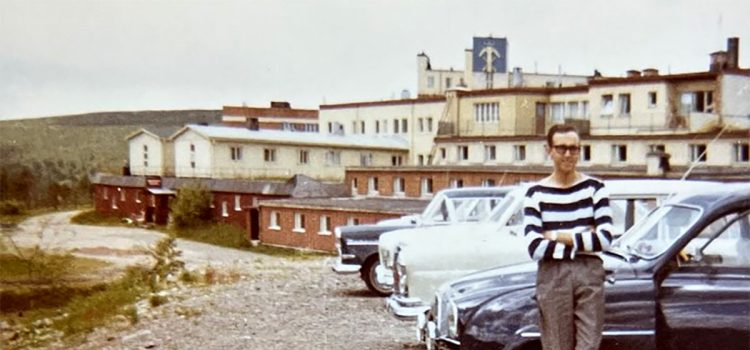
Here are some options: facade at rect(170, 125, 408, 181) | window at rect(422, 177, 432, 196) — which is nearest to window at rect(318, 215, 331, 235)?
facade at rect(170, 125, 408, 181)

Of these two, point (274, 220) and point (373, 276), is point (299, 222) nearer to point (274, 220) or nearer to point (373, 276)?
point (274, 220)

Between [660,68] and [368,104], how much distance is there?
15.9 meters

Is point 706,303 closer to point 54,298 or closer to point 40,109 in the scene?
point 40,109

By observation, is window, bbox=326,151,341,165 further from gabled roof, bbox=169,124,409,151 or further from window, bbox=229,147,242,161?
window, bbox=229,147,242,161

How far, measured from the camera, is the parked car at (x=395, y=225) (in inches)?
309

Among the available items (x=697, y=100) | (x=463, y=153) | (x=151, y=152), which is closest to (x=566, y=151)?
(x=697, y=100)

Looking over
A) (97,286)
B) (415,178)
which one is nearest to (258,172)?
(415,178)

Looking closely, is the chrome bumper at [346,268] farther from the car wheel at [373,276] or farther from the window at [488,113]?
the window at [488,113]

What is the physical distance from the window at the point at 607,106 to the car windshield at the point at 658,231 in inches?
489

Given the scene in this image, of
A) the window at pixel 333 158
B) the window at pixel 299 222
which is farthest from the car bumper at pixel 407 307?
the window at pixel 333 158

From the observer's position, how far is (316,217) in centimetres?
1905

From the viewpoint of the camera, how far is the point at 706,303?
3.37 metres

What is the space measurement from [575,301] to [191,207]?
14020 millimetres

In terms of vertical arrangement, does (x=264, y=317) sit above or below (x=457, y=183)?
below
